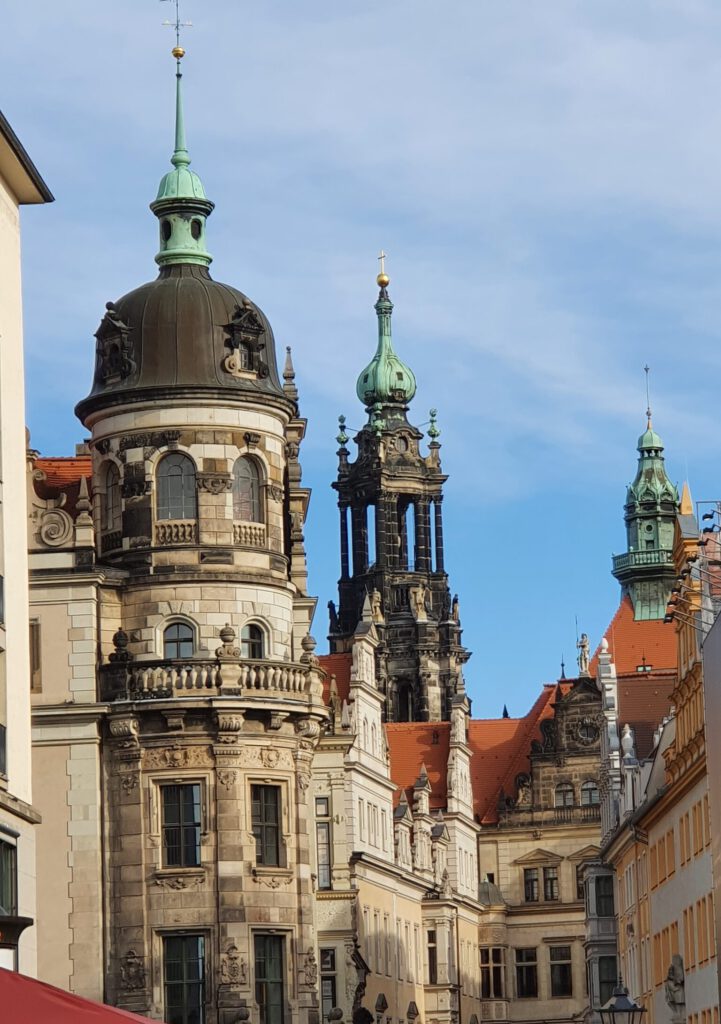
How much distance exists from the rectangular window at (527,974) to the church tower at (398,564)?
12.1 metres

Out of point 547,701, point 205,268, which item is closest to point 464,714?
point 547,701

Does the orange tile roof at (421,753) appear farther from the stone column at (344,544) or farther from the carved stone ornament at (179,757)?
the carved stone ornament at (179,757)

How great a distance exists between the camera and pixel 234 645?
51.7 meters

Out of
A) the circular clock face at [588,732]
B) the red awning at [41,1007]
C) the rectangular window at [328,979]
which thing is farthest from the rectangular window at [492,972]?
the red awning at [41,1007]

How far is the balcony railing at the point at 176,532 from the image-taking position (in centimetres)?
5250

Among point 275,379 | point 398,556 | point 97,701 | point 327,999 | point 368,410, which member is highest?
point 368,410

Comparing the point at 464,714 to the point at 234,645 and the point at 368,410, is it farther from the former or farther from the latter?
the point at 234,645

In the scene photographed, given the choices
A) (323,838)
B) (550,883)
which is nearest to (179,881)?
(323,838)

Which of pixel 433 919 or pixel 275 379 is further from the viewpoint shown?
pixel 433 919

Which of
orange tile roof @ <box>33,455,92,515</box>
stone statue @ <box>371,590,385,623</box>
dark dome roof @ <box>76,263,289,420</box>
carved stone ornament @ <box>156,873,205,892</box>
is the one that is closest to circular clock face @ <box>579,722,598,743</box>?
stone statue @ <box>371,590,385,623</box>

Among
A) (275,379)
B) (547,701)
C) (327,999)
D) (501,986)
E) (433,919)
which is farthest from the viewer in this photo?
(547,701)

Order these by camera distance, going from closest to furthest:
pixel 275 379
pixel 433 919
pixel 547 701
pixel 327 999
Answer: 1. pixel 275 379
2. pixel 327 999
3. pixel 433 919
4. pixel 547 701

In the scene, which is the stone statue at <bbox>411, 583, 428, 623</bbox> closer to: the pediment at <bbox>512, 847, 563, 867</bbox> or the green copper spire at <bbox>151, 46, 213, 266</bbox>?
the pediment at <bbox>512, 847, 563, 867</bbox>

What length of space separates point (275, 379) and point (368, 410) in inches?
2740
